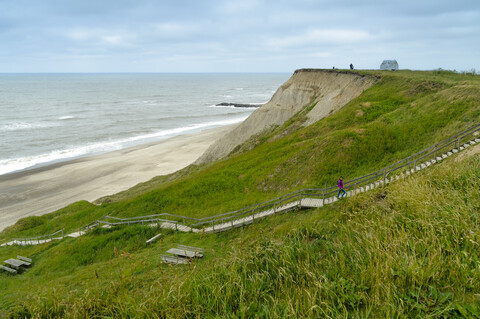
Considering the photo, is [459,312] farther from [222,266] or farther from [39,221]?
[39,221]

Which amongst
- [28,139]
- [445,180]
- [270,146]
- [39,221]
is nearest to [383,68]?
[270,146]

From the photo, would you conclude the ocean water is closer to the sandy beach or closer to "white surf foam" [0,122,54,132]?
"white surf foam" [0,122,54,132]

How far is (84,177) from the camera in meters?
44.9

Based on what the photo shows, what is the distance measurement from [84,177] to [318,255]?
148 feet

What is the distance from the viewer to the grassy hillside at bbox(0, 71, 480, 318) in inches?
237

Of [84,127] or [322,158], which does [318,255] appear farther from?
[84,127]

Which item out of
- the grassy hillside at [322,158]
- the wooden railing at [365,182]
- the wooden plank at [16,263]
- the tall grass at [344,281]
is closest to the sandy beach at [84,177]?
the grassy hillside at [322,158]

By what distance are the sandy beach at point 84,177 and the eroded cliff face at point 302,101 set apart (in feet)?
32.7

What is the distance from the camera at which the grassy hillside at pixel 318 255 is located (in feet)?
19.8

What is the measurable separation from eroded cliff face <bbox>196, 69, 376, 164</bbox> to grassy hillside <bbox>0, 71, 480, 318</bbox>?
641 inches

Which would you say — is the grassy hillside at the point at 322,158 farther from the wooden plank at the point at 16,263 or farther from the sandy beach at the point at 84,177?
the sandy beach at the point at 84,177

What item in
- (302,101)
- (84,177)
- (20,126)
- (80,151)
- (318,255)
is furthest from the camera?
(20,126)

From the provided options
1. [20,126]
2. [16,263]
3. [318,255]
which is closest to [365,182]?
[318,255]

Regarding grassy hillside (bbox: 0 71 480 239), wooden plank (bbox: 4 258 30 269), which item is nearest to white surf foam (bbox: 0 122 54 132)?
grassy hillside (bbox: 0 71 480 239)
